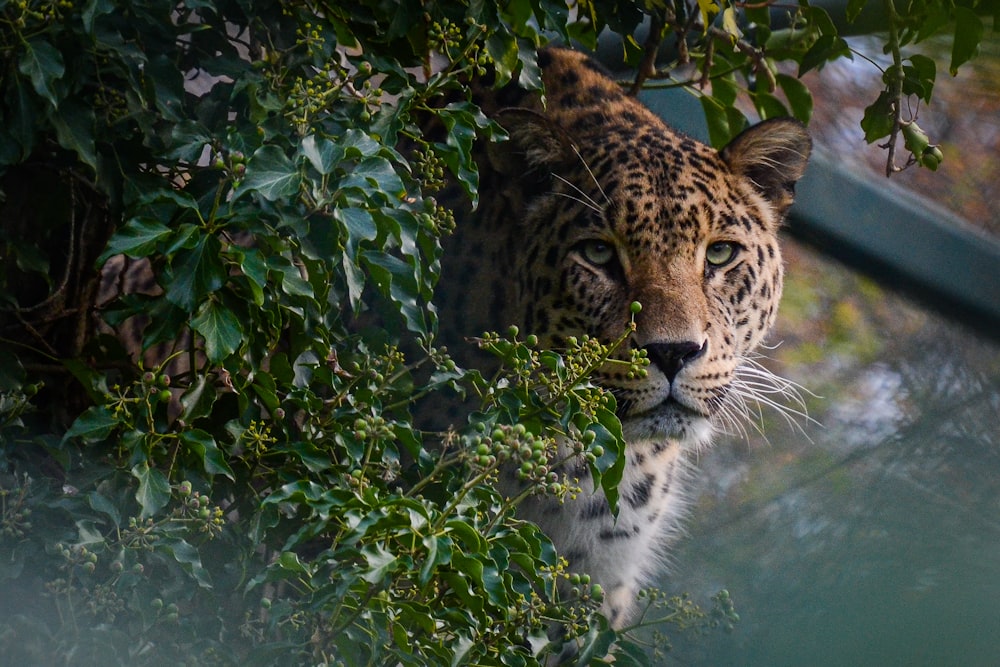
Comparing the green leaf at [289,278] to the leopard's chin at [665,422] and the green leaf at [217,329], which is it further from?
the leopard's chin at [665,422]

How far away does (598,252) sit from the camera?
11.0ft

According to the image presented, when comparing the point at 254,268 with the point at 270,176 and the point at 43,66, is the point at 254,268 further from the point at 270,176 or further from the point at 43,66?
the point at 43,66

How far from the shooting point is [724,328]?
328cm

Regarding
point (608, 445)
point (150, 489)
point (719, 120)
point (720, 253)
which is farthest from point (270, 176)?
point (719, 120)

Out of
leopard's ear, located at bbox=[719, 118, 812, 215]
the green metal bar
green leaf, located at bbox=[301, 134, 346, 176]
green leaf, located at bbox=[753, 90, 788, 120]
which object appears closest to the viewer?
green leaf, located at bbox=[301, 134, 346, 176]

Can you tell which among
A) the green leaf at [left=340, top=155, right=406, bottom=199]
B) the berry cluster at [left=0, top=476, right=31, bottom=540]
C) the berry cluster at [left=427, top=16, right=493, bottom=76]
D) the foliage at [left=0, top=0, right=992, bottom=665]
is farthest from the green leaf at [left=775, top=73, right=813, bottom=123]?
the berry cluster at [left=0, top=476, right=31, bottom=540]

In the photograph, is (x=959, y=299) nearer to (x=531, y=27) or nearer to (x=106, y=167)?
(x=531, y=27)

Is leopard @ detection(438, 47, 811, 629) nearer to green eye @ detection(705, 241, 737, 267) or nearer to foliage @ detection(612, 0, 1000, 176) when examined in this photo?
green eye @ detection(705, 241, 737, 267)

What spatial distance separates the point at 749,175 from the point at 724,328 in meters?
0.51

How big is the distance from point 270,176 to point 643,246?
1340 mm

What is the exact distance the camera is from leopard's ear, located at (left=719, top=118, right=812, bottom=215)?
3.53 metres

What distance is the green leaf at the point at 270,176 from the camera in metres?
2.13

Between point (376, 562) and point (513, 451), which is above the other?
point (513, 451)

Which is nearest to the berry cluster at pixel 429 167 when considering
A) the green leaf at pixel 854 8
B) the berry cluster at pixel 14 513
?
the berry cluster at pixel 14 513
